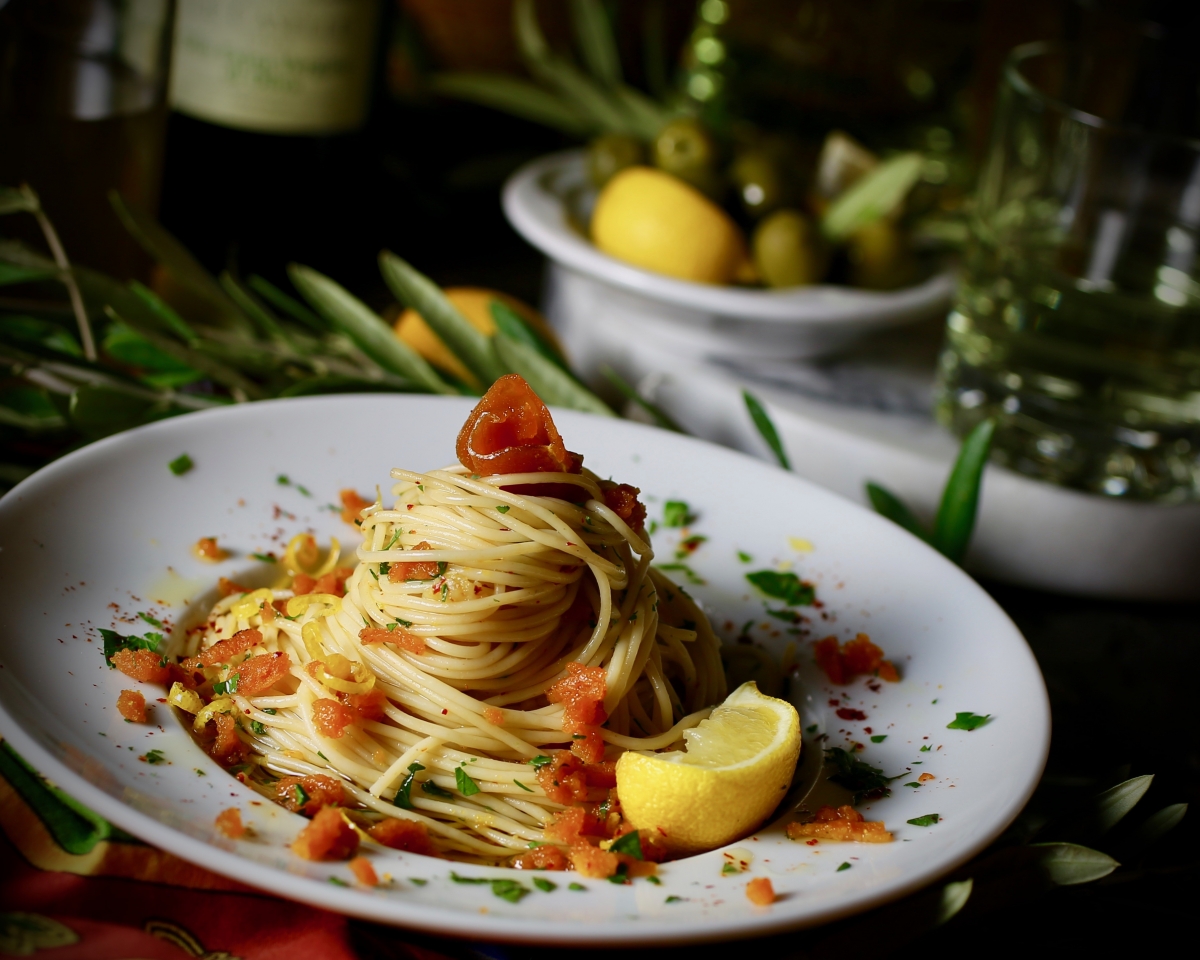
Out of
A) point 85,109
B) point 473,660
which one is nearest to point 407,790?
point 473,660

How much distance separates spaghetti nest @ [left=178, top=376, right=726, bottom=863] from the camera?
165cm

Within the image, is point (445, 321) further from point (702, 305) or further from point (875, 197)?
point (875, 197)

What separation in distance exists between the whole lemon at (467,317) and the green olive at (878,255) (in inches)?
35.9

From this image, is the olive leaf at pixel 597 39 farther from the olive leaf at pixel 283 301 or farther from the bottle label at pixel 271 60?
the olive leaf at pixel 283 301

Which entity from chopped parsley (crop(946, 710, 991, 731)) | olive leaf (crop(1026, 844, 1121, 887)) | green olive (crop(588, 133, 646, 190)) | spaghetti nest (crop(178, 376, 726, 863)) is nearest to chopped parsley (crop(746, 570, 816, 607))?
spaghetti nest (crop(178, 376, 726, 863))

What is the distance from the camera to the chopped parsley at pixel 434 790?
1.67 meters

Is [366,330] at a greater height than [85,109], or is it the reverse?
[85,109]

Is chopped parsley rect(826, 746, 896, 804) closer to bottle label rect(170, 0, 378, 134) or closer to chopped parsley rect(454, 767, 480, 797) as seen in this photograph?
chopped parsley rect(454, 767, 480, 797)

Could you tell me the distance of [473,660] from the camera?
1.74 meters

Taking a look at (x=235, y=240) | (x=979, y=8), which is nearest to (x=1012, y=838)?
(x=235, y=240)

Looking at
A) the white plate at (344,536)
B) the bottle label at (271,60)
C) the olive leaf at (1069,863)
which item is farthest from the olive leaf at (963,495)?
the bottle label at (271,60)

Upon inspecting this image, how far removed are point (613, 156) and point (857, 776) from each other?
2.26 meters

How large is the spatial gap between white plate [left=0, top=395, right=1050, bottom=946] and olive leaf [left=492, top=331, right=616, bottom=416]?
0.96 ft

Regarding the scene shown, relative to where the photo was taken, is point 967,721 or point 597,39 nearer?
point 967,721
